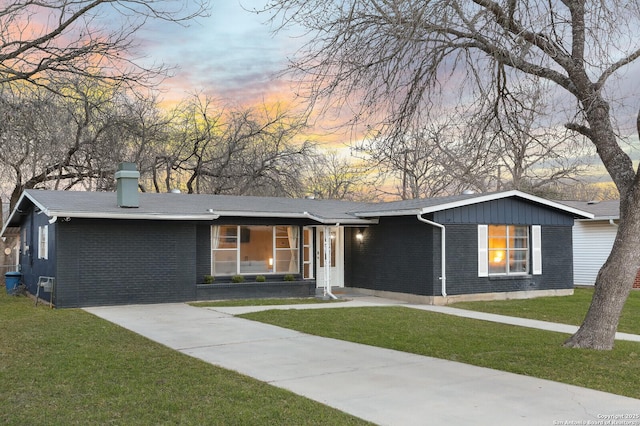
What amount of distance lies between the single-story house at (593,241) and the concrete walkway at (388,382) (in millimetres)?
16218

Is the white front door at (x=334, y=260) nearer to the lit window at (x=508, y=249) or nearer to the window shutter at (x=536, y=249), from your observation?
the lit window at (x=508, y=249)

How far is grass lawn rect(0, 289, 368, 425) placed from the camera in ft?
18.7

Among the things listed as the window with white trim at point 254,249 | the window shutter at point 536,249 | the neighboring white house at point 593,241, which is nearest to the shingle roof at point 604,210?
the neighboring white house at point 593,241

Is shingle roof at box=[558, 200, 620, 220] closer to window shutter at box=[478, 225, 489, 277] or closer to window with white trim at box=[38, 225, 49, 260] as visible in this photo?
window shutter at box=[478, 225, 489, 277]

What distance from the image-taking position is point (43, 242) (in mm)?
16906

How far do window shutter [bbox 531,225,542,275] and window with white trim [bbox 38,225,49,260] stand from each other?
45.9ft

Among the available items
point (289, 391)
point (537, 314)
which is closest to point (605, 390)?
point (289, 391)

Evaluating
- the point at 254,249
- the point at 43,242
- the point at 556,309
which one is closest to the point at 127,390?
the point at 254,249

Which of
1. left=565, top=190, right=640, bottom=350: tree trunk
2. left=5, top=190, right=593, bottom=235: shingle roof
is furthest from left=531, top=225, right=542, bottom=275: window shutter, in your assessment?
left=565, top=190, right=640, bottom=350: tree trunk

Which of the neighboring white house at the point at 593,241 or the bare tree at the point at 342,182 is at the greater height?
the bare tree at the point at 342,182

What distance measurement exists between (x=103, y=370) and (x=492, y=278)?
42.1 feet

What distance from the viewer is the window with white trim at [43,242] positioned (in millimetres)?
16156

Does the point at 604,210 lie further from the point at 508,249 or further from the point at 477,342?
the point at 477,342

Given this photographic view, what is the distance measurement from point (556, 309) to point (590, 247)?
9.34 metres
